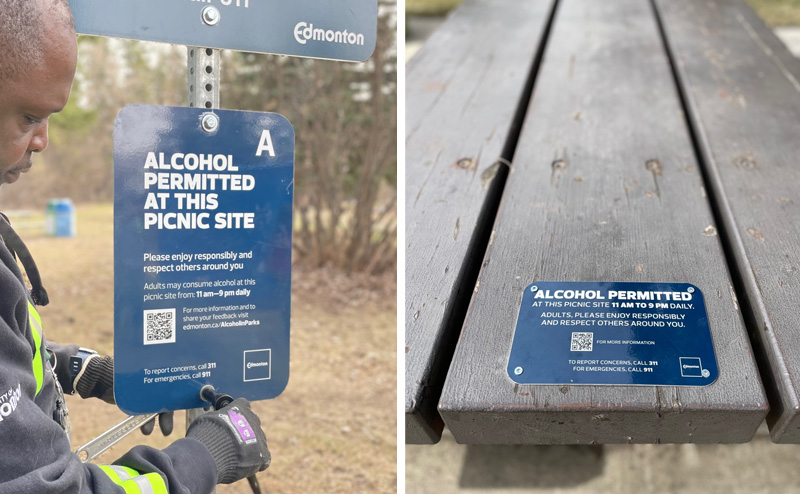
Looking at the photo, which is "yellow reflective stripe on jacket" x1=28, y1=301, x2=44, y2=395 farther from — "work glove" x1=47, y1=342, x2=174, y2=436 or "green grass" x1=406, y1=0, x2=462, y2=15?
"green grass" x1=406, y1=0, x2=462, y2=15

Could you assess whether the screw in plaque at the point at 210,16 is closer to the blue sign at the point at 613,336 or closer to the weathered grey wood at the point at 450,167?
the weathered grey wood at the point at 450,167

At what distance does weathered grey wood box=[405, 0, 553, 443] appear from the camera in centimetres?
102

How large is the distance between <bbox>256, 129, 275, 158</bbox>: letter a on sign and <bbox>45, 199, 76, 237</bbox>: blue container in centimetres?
601

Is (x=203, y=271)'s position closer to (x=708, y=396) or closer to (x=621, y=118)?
(x=708, y=396)

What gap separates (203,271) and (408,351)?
0.41m

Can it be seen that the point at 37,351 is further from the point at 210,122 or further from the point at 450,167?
the point at 450,167

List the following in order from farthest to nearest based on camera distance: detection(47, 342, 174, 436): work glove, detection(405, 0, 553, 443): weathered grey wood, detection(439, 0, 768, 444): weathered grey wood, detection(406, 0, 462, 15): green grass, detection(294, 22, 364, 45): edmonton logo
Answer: detection(406, 0, 462, 15): green grass < detection(47, 342, 174, 436): work glove < detection(294, 22, 364, 45): edmonton logo < detection(405, 0, 553, 443): weathered grey wood < detection(439, 0, 768, 444): weathered grey wood

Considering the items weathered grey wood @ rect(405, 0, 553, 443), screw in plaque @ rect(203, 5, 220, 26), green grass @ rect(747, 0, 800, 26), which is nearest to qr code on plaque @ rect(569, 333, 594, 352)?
weathered grey wood @ rect(405, 0, 553, 443)

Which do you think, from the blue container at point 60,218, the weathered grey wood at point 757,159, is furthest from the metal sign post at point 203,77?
the blue container at point 60,218

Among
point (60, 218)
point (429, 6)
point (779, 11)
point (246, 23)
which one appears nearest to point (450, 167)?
point (246, 23)

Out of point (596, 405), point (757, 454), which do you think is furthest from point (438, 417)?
point (757, 454)

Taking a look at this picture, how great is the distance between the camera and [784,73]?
2.08 meters

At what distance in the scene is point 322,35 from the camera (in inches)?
50.3

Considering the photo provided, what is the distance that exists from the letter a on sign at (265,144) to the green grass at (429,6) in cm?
240
